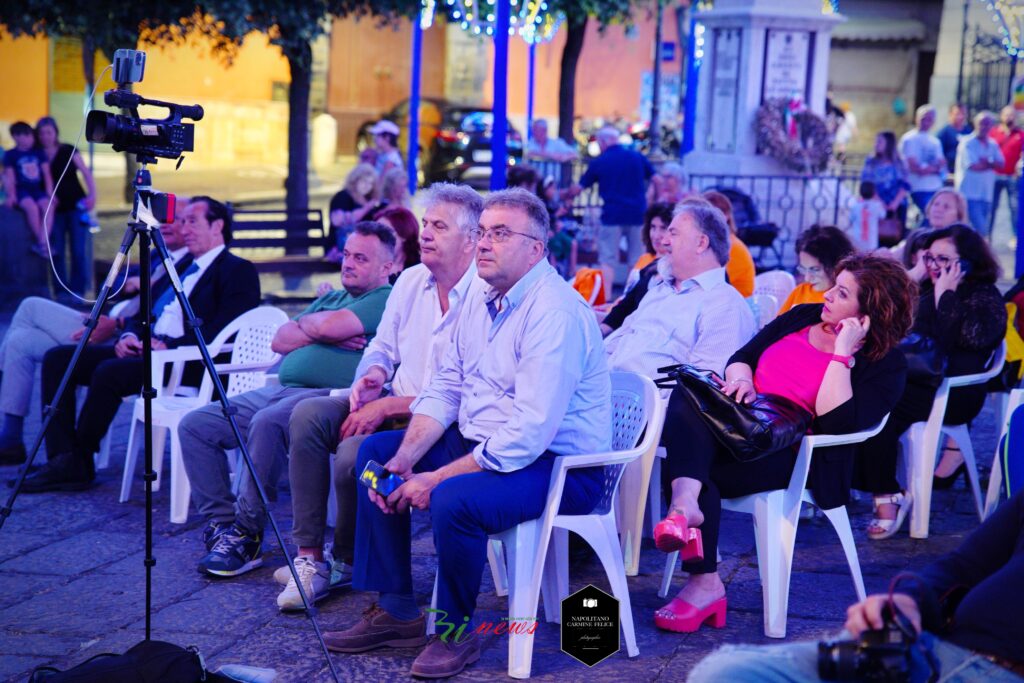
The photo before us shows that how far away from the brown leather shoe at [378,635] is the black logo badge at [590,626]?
46 centimetres

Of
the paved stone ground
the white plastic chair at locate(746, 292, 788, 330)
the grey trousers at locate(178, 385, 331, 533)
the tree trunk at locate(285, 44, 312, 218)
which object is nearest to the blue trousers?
the paved stone ground

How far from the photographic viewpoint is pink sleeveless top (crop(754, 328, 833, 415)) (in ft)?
15.2

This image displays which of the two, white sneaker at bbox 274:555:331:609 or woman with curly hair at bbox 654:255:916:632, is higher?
woman with curly hair at bbox 654:255:916:632

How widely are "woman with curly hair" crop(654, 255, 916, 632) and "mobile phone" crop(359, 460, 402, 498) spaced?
878 mm

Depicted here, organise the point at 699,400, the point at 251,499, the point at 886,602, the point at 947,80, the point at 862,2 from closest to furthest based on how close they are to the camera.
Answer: the point at 886,602, the point at 699,400, the point at 251,499, the point at 947,80, the point at 862,2

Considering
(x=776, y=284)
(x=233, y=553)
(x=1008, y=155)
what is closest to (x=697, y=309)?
(x=233, y=553)

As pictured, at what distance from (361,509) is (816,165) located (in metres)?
9.68

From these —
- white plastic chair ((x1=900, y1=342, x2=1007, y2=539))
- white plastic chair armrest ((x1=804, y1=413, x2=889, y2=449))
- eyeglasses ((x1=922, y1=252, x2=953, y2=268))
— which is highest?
eyeglasses ((x1=922, y1=252, x2=953, y2=268))

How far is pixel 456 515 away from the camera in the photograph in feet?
12.6

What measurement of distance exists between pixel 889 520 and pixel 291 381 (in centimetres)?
246

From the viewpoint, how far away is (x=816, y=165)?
42.6ft

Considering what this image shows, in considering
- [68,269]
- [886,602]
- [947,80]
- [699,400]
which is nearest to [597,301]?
[699,400]

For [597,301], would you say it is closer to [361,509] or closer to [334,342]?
[334,342]

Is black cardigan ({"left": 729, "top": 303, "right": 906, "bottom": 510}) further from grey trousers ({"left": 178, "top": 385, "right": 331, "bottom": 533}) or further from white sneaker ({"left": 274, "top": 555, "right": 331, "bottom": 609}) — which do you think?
grey trousers ({"left": 178, "top": 385, "right": 331, "bottom": 533})
